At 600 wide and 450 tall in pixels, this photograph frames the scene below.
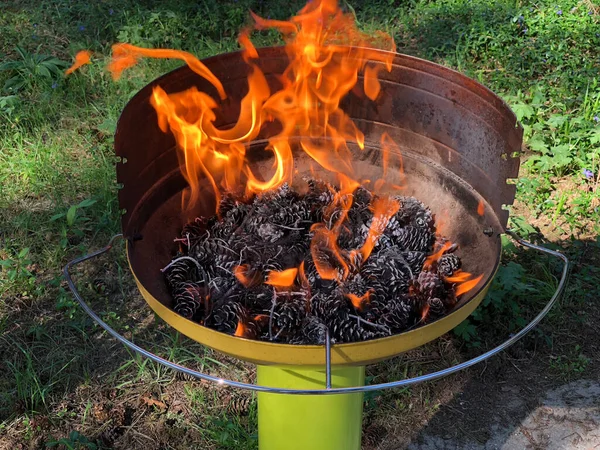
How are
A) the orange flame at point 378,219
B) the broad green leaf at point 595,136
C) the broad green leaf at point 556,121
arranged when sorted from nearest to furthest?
the orange flame at point 378,219, the broad green leaf at point 595,136, the broad green leaf at point 556,121

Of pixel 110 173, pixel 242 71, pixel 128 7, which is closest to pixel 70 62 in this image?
pixel 128 7

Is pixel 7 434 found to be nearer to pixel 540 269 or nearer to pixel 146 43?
pixel 540 269

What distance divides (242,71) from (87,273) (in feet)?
5.27

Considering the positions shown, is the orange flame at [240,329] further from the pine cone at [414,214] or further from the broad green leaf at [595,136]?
the broad green leaf at [595,136]

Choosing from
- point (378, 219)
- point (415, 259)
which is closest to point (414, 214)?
point (378, 219)

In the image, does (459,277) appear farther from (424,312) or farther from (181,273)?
(181,273)

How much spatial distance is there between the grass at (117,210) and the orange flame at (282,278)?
3.13ft

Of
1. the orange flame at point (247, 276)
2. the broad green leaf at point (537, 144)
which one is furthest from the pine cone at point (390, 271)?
the broad green leaf at point (537, 144)

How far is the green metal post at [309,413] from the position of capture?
1968mm

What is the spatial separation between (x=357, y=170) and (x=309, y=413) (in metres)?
0.94

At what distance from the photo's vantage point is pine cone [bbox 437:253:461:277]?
78.8 inches

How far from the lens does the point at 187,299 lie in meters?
1.94

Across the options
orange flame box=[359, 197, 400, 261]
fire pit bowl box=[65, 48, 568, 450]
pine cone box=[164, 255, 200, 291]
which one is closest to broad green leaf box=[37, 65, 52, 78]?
fire pit bowl box=[65, 48, 568, 450]

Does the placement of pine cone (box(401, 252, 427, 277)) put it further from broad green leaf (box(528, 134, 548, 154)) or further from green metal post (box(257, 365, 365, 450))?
broad green leaf (box(528, 134, 548, 154))
